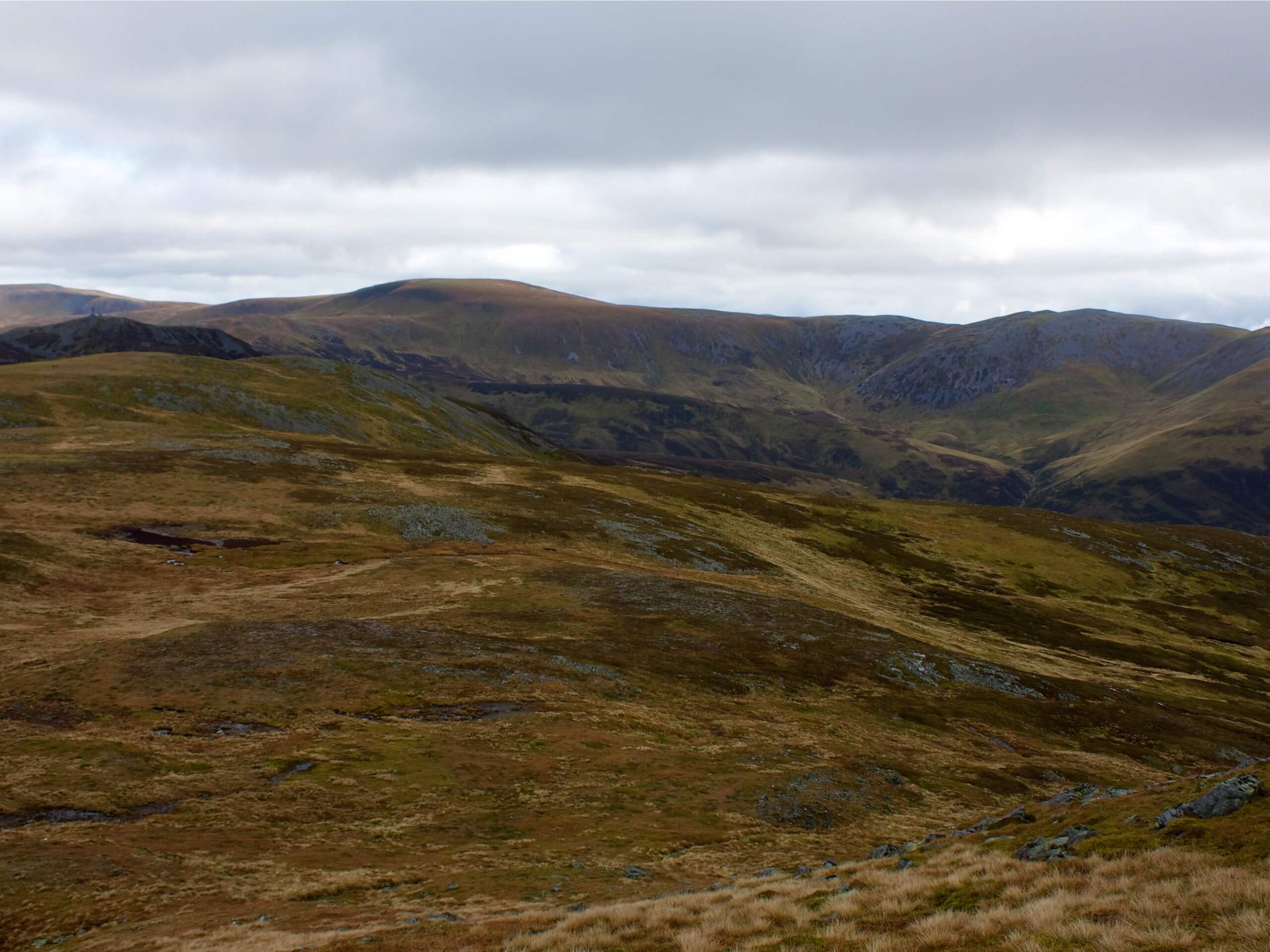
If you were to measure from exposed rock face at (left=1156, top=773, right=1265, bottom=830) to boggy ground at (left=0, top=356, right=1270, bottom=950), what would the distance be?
1309mm

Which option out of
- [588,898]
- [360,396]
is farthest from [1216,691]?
[360,396]

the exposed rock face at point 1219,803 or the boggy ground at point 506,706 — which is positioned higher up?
the exposed rock face at point 1219,803

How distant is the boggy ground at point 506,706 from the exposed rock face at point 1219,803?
1.31 meters

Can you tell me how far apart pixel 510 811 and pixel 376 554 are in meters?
47.8

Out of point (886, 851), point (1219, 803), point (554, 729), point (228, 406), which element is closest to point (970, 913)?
point (1219, 803)

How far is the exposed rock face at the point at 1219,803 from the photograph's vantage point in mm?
22469

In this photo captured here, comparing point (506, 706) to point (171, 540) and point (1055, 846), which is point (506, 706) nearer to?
point (1055, 846)

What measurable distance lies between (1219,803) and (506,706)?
3330cm

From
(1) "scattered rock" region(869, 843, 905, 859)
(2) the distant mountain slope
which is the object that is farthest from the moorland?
(2) the distant mountain slope

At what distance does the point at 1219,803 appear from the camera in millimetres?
22734

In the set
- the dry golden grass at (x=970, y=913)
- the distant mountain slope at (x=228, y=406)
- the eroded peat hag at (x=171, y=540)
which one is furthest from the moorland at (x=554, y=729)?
the distant mountain slope at (x=228, y=406)

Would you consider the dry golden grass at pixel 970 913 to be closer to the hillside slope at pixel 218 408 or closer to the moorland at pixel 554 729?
the moorland at pixel 554 729

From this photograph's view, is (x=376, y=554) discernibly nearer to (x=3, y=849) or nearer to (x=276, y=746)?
(x=276, y=746)

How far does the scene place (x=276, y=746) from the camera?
3741cm
